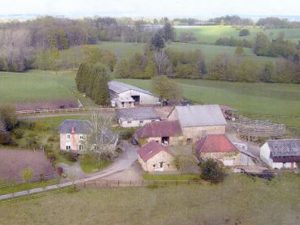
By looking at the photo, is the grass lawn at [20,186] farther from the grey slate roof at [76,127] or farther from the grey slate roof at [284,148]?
the grey slate roof at [284,148]

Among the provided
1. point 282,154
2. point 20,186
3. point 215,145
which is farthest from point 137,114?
point 20,186

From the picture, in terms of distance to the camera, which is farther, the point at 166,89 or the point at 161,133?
the point at 166,89

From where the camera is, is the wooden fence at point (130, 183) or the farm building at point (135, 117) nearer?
the wooden fence at point (130, 183)

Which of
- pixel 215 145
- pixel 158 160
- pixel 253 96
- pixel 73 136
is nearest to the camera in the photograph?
pixel 158 160

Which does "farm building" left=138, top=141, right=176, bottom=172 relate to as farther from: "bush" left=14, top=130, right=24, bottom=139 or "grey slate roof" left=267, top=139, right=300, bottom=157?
"bush" left=14, top=130, right=24, bottom=139

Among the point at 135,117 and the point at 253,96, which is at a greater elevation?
the point at 135,117

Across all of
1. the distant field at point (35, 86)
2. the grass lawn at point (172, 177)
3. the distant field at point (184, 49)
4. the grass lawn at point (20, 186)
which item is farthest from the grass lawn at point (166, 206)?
the distant field at point (184, 49)

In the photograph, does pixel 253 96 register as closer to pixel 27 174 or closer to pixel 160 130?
pixel 160 130
